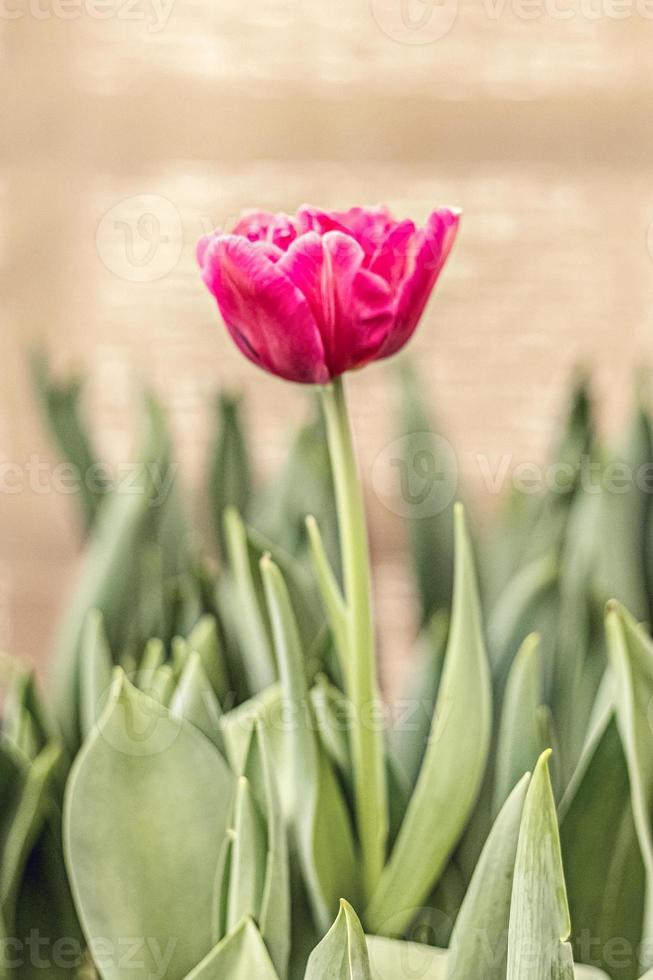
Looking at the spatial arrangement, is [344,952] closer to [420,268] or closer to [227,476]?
[420,268]

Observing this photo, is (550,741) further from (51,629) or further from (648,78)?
(648,78)

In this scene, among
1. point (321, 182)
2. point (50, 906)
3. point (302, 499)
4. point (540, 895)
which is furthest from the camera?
point (321, 182)

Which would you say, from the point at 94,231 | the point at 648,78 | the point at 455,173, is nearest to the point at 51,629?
the point at 94,231

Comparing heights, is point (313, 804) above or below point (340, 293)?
below

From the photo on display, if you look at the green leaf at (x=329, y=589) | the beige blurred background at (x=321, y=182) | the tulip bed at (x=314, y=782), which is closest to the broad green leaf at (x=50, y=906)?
the tulip bed at (x=314, y=782)

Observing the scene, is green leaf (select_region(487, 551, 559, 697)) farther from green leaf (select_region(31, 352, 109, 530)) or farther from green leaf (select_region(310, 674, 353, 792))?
green leaf (select_region(31, 352, 109, 530))

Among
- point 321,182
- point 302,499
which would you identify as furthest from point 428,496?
point 321,182

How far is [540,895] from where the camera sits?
0.61 feet

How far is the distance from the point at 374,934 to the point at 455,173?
1.93ft

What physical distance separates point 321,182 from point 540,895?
639 millimetres

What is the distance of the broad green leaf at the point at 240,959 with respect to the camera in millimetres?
211

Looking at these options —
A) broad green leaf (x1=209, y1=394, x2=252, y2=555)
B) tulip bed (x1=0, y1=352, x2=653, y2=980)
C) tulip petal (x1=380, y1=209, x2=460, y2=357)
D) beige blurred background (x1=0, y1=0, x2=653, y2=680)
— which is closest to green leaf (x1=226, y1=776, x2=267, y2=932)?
tulip bed (x1=0, y1=352, x2=653, y2=980)

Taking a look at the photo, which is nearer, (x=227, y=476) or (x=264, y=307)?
(x=264, y=307)

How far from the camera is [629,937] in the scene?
25 centimetres
